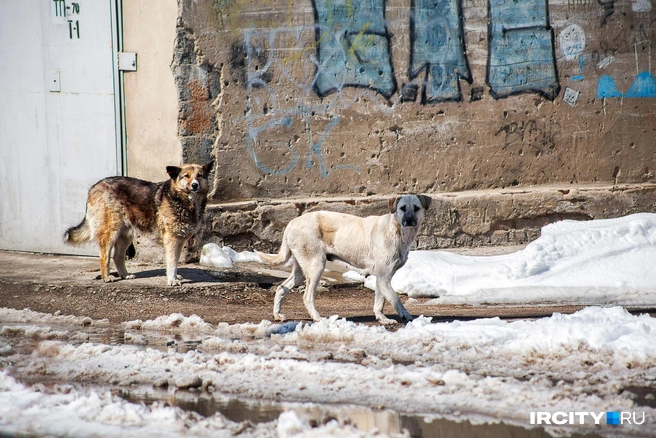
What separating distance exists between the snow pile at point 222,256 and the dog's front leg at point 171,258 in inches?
29.5

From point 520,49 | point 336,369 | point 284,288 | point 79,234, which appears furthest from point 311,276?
point 520,49

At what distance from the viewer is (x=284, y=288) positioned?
7398mm

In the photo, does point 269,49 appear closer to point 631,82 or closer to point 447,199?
point 447,199

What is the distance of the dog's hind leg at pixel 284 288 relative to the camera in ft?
23.9

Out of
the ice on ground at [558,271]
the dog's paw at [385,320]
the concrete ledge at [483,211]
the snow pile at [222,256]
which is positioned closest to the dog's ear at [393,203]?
the dog's paw at [385,320]

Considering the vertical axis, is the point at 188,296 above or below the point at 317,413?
below

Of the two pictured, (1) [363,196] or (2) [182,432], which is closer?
(2) [182,432]

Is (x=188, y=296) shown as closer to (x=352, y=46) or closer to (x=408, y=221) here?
(x=408, y=221)

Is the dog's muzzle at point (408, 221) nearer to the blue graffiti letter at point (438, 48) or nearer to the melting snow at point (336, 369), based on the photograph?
the melting snow at point (336, 369)

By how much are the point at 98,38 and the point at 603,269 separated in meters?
6.52

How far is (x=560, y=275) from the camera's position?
324 inches

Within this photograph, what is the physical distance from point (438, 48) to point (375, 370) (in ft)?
18.6

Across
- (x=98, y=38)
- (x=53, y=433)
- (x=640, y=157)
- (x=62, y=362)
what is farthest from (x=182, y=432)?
(x=640, y=157)

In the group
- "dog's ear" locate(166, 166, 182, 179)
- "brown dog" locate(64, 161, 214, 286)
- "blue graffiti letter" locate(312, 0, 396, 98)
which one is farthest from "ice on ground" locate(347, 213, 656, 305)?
"dog's ear" locate(166, 166, 182, 179)
